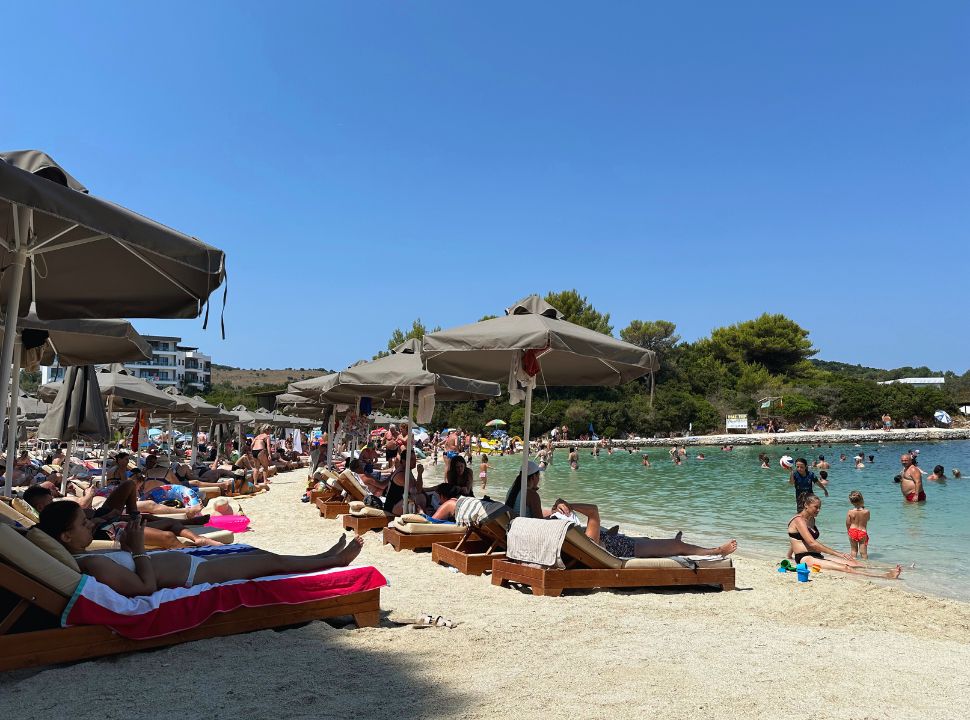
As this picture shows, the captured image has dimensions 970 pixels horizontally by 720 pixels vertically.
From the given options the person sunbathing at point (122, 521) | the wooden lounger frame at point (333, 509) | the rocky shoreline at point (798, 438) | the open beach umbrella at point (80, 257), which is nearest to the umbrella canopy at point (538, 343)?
the open beach umbrella at point (80, 257)

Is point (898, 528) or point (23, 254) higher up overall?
point (23, 254)

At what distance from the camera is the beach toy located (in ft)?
28.6

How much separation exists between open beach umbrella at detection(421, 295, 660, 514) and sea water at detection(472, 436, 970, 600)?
4.22 m

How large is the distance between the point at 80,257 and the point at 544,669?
3.43 meters

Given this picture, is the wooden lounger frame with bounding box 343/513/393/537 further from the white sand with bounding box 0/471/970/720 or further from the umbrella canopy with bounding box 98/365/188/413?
the umbrella canopy with bounding box 98/365/188/413

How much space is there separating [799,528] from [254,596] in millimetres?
6161

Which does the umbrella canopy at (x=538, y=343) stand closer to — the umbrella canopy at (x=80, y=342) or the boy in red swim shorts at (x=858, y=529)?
the umbrella canopy at (x=80, y=342)

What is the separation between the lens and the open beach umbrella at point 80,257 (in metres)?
2.92

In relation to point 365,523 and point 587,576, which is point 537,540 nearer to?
point 587,576

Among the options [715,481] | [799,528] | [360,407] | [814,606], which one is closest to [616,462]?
[715,481]

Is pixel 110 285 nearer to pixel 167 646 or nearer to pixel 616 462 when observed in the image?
pixel 167 646

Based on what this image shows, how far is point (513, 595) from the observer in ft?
17.2

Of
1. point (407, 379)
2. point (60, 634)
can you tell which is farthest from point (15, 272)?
point (407, 379)

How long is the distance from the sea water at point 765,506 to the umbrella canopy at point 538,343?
417 cm
